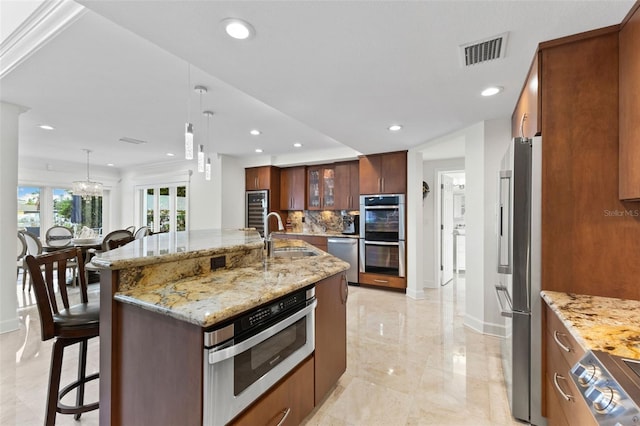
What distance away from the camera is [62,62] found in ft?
7.43

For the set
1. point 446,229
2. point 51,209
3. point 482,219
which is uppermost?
point 51,209

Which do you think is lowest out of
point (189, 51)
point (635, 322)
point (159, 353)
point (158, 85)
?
point (159, 353)

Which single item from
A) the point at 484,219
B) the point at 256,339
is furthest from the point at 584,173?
the point at 256,339

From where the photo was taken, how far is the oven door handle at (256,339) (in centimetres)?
109

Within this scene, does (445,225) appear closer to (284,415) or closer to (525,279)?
(525,279)

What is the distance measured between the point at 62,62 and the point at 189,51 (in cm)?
138

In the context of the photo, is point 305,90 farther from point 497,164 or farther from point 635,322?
point 635,322

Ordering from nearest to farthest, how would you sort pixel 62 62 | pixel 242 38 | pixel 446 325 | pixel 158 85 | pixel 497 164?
pixel 242 38 → pixel 62 62 → pixel 158 85 → pixel 497 164 → pixel 446 325

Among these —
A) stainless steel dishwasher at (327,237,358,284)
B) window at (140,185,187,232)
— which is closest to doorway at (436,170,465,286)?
stainless steel dishwasher at (327,237,358,284)

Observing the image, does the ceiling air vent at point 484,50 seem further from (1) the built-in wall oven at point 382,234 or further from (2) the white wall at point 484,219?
(1) the built-in wall oven at point 382,234

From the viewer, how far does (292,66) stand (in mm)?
1961

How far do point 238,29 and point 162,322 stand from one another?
1547 mm

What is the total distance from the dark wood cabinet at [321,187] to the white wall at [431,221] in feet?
5.74

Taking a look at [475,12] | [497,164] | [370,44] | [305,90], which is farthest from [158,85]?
[497,164]
